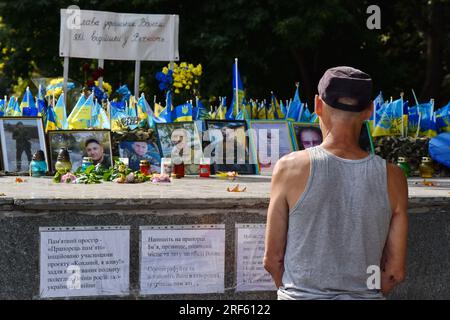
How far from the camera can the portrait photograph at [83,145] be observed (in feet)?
16.1

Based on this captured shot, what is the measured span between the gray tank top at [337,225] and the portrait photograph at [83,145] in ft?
8.11

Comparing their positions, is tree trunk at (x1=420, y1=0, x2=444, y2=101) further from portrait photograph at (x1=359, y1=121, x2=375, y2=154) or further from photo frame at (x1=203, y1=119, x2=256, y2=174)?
photo frame at (x1=203, y1=119, x2=256, y2=174)

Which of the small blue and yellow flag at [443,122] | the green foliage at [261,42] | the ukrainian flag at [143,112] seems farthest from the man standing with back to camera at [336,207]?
the green foliage at [261,42]

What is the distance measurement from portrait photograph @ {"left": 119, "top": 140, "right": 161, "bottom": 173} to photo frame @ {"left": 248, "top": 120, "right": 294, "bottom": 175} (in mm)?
639

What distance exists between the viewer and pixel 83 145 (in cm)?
495

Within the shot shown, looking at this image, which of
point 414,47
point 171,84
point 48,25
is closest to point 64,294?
point 171,84

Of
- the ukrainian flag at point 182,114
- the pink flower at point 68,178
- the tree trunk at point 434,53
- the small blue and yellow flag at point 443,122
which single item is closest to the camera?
the pink flower at point 68,178

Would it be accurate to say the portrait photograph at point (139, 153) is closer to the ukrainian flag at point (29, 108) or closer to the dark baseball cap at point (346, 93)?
the ukrainian flag at point (29, 108)

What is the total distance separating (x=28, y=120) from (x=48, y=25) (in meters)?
8.67

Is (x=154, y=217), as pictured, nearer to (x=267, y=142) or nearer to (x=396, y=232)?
(x=396, y=232)

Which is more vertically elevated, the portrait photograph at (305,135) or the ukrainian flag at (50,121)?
the ukrainian flag at (50,121)

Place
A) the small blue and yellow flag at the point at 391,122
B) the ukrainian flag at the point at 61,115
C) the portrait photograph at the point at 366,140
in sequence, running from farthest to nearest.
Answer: the small blue and yellow flag at the point at 391,122 < the portrait photograph at the point at 366,140 < the ukrainian flag at the point at 61,115

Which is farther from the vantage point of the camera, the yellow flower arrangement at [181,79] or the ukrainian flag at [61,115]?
the yellow flower arrangement at [181,79]
